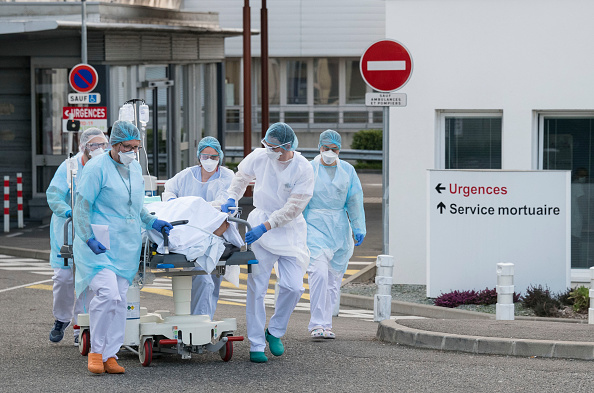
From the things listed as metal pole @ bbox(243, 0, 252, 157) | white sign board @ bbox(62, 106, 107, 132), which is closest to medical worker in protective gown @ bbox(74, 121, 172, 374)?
white sign board @ bbox(62, 106, 107, 132)

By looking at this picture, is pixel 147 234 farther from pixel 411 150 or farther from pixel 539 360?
pixel 411 150

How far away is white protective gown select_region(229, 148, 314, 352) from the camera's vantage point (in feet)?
28.1

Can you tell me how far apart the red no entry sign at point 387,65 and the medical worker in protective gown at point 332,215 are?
108 cm

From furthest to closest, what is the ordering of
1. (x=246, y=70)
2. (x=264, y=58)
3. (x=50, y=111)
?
(x=264, y=58) → (x=246, y=70) → (x=50, y=111)

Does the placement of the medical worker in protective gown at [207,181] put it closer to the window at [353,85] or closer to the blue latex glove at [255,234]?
the blue latex glove at [255,234]

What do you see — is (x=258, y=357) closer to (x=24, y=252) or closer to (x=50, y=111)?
(x=24, y=252)

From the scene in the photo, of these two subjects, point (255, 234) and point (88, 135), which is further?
point (88, 135)

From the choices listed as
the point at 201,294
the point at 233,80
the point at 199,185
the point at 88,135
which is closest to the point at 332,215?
the point at 199,185

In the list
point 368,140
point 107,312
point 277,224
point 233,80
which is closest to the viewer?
point 107,312

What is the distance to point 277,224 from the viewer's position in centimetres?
853

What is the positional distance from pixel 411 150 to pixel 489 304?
2.56 m

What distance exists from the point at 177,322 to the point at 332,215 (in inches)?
115

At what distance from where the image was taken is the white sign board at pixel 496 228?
12.6m

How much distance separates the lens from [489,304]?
12.5m
